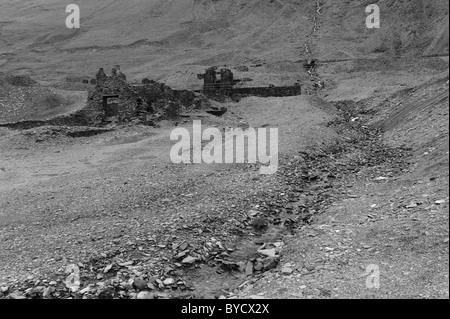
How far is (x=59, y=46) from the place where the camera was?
62.2m

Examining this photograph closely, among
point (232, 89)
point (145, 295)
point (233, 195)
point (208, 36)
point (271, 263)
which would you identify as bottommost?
point (145, 295)

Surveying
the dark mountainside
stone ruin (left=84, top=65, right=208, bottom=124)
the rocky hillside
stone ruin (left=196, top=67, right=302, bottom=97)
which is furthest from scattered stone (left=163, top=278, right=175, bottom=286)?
the rocky hillside

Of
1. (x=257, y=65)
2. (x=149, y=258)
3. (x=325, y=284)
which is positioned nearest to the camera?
(x=325, y=284)

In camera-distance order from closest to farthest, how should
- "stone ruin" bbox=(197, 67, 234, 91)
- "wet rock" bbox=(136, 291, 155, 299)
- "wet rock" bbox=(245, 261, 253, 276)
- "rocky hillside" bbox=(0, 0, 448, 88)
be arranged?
1. "wet rock" bbox=(136, 291, 155, 299)
2. "wet rock" bbox=(245, 261, 253, 276)
3. "stone ruin" bbox=(197, 67, 234, 91)
4. "rocky hillside" bbox=(0, 0, 448, 88)

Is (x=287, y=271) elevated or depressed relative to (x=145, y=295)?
elevated

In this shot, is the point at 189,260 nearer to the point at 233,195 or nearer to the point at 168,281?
the point at 168,281

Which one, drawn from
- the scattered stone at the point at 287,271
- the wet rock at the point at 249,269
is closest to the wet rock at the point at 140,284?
the wet rock at the point at 249,269

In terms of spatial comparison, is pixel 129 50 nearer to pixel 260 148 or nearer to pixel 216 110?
pixel 216 110

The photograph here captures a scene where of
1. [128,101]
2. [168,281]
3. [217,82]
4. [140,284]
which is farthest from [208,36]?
[140,284]

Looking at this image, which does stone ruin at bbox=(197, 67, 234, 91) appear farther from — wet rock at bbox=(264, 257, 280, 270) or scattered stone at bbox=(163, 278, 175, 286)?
scattered stone at bbox=(163, 278, 175, 286)

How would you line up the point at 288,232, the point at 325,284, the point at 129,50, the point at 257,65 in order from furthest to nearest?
the point at 129,50
the point at 257,65
the point at 288,232
the point at 325,284

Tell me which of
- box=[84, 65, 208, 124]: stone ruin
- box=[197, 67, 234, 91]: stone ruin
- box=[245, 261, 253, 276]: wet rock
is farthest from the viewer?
box=[197, 67, 234, 91]: stone ruin

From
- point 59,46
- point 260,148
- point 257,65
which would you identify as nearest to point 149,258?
point 260,148
